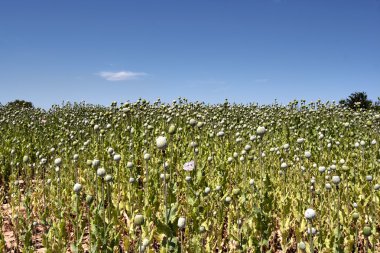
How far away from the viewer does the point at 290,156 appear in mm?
7586

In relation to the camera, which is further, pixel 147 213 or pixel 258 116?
pixel 258 116

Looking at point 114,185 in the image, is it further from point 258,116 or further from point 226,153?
point 258,116

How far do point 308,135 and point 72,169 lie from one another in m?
5.90

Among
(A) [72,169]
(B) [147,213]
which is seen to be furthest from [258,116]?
(B) [147,213]

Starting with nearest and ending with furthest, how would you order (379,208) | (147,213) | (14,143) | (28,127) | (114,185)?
(147,213) → (379,208) → (114,185) → (14,143) → (28,127)

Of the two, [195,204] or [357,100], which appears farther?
[357,100]

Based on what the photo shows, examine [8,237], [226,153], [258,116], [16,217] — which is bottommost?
[8,237]

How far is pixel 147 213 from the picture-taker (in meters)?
3.79

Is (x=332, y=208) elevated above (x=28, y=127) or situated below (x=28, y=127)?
below

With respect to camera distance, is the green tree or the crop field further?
the green tree

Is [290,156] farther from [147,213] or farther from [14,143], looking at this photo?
[14,143]

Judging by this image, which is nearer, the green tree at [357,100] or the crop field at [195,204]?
the crop field at [195,204]

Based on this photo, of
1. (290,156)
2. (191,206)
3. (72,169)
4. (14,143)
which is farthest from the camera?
(14,143)

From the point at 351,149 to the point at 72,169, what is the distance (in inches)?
232
